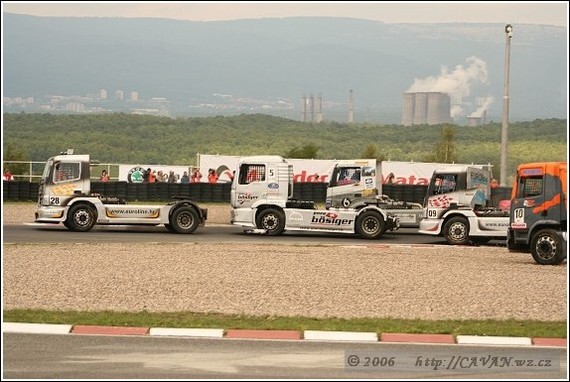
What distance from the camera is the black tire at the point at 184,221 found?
30705mm

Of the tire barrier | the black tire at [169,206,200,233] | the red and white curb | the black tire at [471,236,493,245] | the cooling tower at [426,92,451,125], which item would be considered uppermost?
the cooling tower at [426,92,451,125]

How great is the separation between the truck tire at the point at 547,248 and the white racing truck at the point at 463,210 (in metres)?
6.31

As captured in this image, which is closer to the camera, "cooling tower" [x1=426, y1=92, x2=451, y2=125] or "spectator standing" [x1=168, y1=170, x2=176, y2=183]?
"spectator standing" [x1=168, y1=170, x2=176, y2=183]

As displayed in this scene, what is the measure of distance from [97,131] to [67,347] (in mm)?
117596

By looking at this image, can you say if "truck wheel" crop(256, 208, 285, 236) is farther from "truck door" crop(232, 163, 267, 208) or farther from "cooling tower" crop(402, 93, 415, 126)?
"cooling tower" crop(402, 93, 415, 126)

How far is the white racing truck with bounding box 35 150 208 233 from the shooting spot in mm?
30734

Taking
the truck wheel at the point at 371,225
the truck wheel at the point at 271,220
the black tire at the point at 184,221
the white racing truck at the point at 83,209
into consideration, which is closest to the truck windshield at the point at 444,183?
the truck wheel at the point at 371,225

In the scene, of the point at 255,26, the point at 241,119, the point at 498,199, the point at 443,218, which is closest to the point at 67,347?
the point at 443,218

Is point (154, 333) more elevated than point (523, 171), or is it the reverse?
point (523, 171)

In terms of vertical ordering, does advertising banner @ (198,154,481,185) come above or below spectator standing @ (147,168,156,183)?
above

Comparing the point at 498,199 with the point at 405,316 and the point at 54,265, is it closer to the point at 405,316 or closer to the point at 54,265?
the point at 54,265

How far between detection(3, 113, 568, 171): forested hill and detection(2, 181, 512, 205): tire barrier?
53664mm

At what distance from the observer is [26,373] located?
9.84 m

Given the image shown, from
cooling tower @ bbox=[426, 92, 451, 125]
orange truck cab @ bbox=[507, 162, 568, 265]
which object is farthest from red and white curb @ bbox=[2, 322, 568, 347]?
cooling tower @ bbox=[426, 92, 451, 125]
